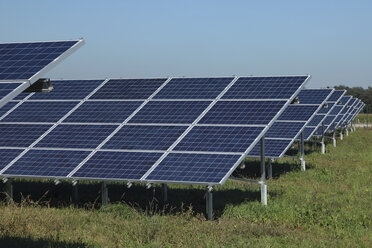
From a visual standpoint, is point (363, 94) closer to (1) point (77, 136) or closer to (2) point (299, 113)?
(2) point (299, 113)

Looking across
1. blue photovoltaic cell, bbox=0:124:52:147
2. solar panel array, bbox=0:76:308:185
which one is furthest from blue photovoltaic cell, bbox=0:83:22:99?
blue photovoltaic cell, bbox=0:124:52:147

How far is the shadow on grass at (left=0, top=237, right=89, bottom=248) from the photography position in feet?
38.4

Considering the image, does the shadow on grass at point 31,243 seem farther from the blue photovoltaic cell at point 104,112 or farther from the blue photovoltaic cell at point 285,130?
the blue photovoltaic cell at point 285,130

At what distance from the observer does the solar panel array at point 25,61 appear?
34.8ft

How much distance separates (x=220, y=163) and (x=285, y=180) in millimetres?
8578

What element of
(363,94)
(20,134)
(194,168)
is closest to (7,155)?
(20,134)

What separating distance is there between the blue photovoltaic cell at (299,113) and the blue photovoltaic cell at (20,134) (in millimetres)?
12621

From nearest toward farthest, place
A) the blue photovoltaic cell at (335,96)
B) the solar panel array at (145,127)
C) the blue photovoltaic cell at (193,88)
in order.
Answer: the solar panel array at (145,127) < the blue photovoltaic cell at (193,88) < the blue photovoltaic cell at (335,96)

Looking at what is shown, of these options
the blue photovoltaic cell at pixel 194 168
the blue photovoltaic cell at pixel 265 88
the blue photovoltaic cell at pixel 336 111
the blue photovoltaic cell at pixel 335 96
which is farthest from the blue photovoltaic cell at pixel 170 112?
the blue photovoltaic cell at pixel 336 111

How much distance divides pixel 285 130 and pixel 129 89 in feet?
27.6

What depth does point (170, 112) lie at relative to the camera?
17406 mm

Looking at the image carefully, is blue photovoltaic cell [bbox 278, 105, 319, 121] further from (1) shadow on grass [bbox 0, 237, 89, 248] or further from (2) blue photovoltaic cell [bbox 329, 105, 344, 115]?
(2) blue photovoltaic cell [bbox 329, 105, 344, 115]

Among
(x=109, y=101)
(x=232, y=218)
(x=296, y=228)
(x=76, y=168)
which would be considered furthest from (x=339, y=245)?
(x=109, y=101)

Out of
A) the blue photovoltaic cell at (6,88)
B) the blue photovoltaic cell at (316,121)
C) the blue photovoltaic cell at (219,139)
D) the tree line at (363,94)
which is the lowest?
the blue photovoltaic cell at (219,139)
